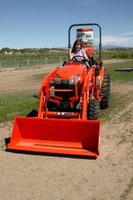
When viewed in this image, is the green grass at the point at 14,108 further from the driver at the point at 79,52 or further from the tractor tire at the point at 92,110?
the tractor tire at the point at 92,110

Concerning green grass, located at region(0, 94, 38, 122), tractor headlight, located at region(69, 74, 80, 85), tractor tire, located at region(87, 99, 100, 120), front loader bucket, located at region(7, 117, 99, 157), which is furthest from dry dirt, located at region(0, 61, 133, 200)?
green grass, located at region(0, 94, 38, 122)

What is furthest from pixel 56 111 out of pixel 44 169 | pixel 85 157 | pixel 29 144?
pixel 44 169

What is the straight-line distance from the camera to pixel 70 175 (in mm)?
5672

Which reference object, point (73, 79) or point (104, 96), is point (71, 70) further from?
point (104, 96)

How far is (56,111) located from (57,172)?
2.75 meters

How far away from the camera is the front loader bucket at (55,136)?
673 cm

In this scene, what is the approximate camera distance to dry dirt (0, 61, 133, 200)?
4973 mm

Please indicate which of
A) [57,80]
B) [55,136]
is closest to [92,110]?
[57,80]

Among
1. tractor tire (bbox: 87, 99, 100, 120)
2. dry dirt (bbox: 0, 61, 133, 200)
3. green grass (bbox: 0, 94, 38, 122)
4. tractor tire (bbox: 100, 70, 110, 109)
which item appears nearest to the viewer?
dry dirt (bbox: 0, 61, 133, 200)

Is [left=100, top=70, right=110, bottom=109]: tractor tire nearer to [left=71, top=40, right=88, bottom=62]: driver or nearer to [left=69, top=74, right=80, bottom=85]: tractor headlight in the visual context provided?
[left=71, top=40, right=88, bottom=62]: driver

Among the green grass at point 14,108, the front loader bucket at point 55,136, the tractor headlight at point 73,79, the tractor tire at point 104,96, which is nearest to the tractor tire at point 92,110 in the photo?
the tractor headlight at point 73,79

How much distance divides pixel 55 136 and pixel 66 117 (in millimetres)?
1141

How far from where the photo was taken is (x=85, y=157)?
6.53m

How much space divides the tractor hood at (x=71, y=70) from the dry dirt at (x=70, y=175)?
1.72 meters
